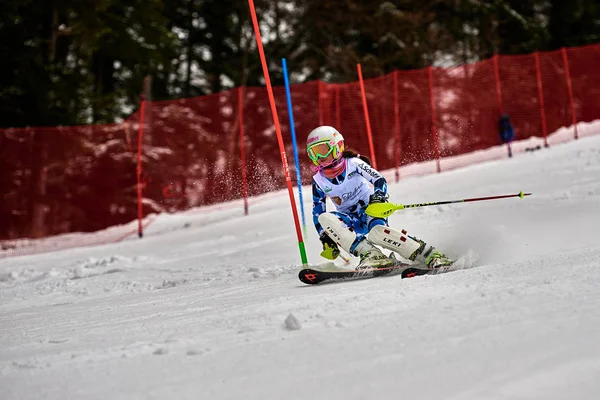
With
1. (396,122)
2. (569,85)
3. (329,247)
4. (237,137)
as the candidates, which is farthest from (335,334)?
(569,85)

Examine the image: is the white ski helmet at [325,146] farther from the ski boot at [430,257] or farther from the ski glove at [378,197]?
the ski boot at [430,257]

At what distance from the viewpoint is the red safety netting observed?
1360cm

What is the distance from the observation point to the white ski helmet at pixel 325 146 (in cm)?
595

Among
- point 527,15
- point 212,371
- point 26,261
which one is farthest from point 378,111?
point 527,15

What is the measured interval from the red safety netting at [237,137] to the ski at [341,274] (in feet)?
26.4

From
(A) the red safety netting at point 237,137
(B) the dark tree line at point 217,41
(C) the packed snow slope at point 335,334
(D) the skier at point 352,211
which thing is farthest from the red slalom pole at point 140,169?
(D) the skier at point 352,211

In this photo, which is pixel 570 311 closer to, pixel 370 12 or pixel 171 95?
pixel 370 12

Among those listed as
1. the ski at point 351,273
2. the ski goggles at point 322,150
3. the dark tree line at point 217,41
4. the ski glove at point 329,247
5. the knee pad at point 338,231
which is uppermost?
the dark tree line at point 217,41

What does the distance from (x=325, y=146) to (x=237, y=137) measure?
7.92 meters

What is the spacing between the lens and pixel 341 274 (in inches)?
219

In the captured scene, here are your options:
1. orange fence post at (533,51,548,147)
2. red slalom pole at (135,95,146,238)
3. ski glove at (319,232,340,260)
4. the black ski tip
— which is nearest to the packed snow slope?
the black ski tip

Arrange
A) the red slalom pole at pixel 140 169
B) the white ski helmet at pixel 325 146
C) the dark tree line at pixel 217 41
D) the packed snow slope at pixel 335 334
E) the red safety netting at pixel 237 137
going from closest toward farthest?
1. the packed snow slope at pixel 335 334
2. the white ski helmet at pixel 325 146
3. the red slalom pole at pixel 140 169
4. the red safety netting at pixel 237 137
5. the dark tree line at pixel 217 41

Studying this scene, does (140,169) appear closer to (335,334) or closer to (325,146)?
(325,146)

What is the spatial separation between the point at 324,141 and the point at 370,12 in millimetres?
19343
